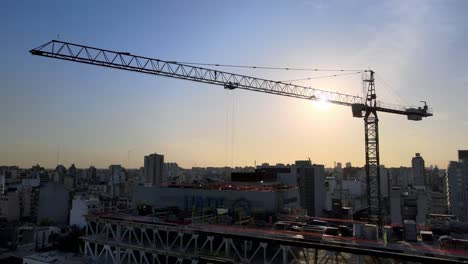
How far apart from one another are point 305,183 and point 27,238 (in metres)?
80.8

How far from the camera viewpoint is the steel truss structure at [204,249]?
27628 millimetres

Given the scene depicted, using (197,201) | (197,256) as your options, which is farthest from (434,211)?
(197,256)

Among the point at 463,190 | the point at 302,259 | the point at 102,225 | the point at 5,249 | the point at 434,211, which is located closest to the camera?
the point at 302,259

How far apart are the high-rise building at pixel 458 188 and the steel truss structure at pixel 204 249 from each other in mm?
91796

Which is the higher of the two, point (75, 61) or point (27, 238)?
point (75, 61)

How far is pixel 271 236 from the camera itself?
3039cm

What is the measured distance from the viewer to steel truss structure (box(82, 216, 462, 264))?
90.6ft

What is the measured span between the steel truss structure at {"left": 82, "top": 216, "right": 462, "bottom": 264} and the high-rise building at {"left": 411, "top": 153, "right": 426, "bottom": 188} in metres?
165

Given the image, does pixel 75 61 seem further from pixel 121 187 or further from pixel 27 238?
pixel 121 187

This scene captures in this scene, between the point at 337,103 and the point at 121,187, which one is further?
the point at 121,187

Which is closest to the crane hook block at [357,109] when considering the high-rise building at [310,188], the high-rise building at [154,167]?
the high-rise building at [310,188]

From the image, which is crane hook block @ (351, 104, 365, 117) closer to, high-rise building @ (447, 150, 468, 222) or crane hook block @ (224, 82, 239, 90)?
crane hook block @ (224, 82, 239, 90)

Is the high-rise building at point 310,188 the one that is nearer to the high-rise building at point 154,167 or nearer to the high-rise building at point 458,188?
the high-rise building at point 458,188

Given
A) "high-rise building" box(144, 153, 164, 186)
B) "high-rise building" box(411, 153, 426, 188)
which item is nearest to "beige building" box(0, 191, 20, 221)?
"high-rise building" box(144, 153, 164, 186)
